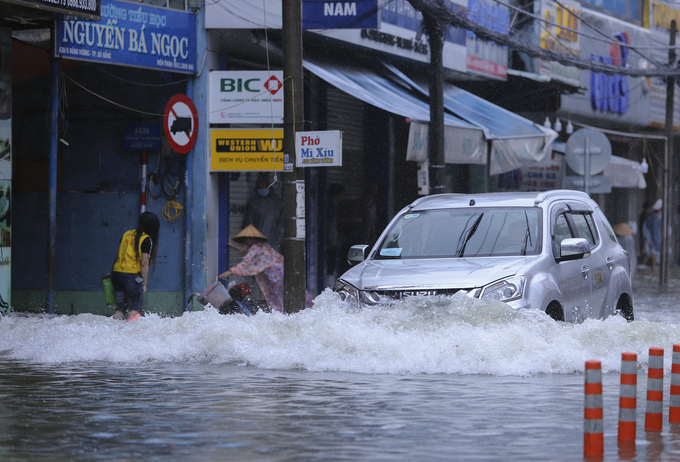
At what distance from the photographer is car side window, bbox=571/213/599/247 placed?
1336 cm

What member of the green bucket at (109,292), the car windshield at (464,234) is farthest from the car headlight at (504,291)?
the green bucket at (109,292)

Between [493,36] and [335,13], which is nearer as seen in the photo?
[335,13]

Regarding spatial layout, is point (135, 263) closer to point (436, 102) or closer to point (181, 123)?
point (181, 123)

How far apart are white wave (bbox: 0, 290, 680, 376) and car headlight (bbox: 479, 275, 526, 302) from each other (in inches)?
4.9

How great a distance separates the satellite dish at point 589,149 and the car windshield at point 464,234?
8.22 m

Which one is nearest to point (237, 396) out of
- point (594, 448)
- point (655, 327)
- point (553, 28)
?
point (594, 448)

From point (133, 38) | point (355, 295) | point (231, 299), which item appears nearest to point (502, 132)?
point (133, 38)

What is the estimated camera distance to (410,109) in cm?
2067

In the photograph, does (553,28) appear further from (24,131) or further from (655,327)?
(655,327)

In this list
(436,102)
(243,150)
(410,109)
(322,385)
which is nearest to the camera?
→ (322,385)

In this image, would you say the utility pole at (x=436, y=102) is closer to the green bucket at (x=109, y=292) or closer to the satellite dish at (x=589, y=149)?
the satellite dish at (x=589, y=149)

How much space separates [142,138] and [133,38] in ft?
5.91

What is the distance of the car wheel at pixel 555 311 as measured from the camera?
11.8 metres

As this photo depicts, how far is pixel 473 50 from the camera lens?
1035 inches
